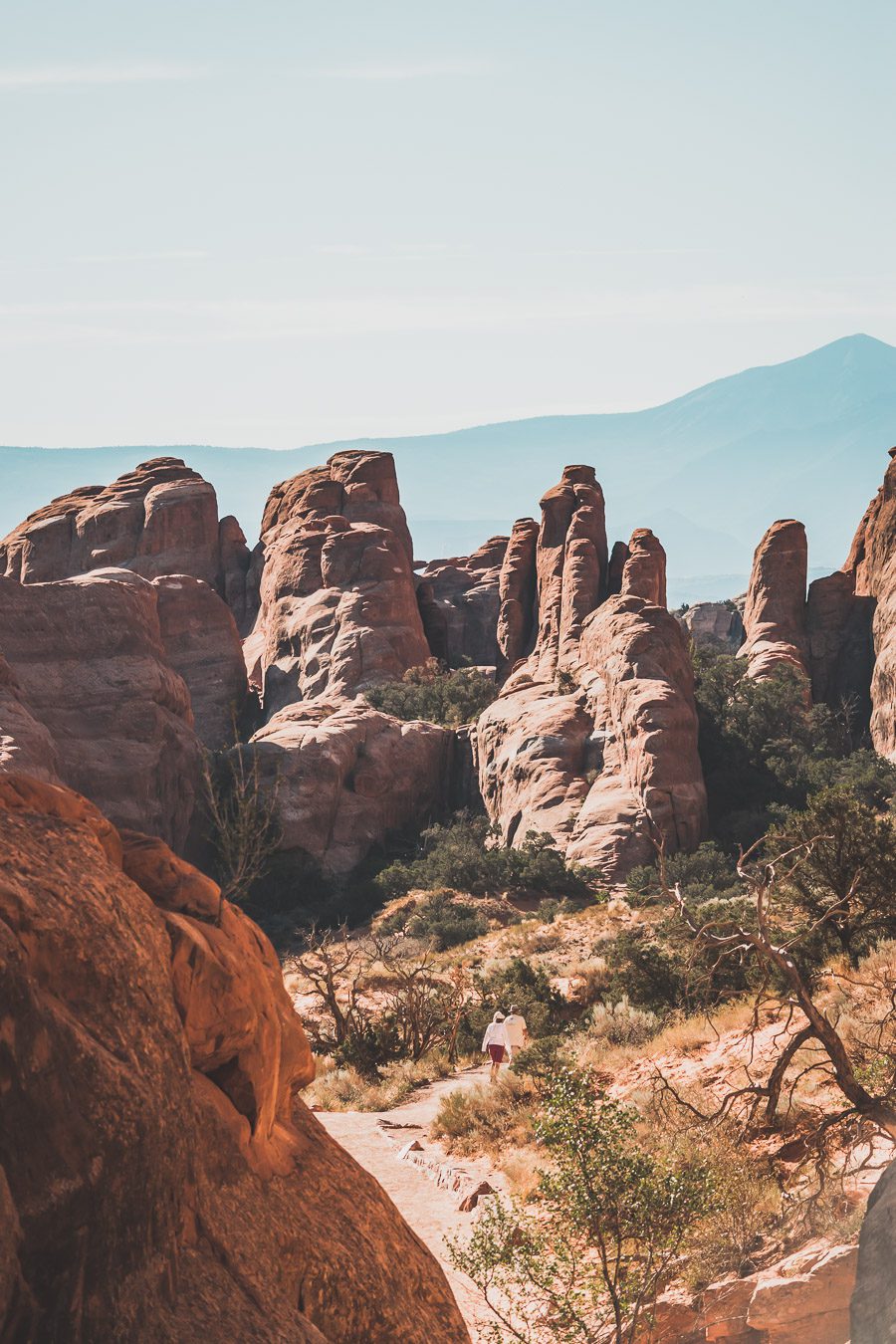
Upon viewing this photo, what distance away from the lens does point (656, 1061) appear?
1903 cm

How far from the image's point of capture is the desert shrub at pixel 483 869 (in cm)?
4216

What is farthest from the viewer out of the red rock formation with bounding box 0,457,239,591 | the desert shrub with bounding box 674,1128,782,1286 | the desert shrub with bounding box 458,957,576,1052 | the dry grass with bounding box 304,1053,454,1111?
the red rock formation with bounding box 0,457,239,591

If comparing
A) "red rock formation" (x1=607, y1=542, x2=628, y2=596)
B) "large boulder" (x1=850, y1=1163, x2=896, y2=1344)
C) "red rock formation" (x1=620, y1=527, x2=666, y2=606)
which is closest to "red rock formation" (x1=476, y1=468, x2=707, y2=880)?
"red rock formation" (x1=620, y1=527, x2=666, y2=606)

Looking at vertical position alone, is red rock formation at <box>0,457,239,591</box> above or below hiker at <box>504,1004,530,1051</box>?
above

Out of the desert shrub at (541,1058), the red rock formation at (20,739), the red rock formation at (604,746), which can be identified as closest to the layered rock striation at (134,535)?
the red rock formation at (604,746)

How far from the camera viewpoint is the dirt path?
13703 millimetres

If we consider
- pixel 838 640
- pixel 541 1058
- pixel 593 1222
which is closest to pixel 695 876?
pixel 541 1058

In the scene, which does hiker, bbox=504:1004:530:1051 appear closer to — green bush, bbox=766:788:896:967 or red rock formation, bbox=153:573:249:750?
green bush, bbox=766:788:896:967

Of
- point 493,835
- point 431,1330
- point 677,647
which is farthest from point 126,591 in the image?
point 431,1330

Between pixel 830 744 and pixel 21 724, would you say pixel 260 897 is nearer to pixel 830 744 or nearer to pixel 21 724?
pixel 21 724

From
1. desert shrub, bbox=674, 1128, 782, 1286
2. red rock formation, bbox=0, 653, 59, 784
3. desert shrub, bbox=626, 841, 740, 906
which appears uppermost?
red rock formation, bbox=0, 653, 59, 784

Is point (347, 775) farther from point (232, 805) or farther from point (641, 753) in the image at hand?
point (641, 753)

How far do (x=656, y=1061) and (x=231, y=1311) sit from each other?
1417 cm

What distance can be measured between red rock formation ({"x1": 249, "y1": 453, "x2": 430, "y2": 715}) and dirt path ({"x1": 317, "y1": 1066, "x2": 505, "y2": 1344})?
4532cm
